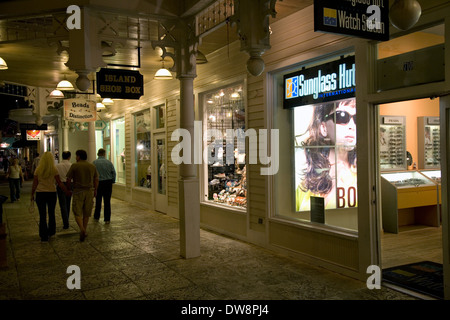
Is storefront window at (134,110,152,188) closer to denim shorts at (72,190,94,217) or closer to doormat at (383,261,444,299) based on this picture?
denim shorts at (72,190,94,217)

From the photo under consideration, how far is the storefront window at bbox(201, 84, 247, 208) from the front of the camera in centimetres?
862

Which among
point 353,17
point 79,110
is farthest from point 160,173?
point 353,17

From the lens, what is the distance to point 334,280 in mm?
5582

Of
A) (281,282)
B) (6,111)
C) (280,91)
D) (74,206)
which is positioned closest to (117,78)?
(74,206)

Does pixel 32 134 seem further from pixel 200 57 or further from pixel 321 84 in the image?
pixel 321 84

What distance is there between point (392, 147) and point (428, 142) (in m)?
1.02

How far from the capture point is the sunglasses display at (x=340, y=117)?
7414 mm

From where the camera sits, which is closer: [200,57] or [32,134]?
[200,57]

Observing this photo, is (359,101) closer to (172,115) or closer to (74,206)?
(74,206)

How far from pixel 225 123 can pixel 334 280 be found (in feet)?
15.2

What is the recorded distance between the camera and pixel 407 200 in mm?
8523

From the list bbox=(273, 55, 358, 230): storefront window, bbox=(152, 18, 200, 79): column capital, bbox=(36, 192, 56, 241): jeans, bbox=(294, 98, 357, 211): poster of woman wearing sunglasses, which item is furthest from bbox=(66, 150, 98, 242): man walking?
bbox=(294, 98, 357, 211): poster of woman wearing sunglasses

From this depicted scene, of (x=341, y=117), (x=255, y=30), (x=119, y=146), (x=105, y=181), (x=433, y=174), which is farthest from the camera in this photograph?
(x=119, y=146)

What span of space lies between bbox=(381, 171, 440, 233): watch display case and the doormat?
2.25 meters
